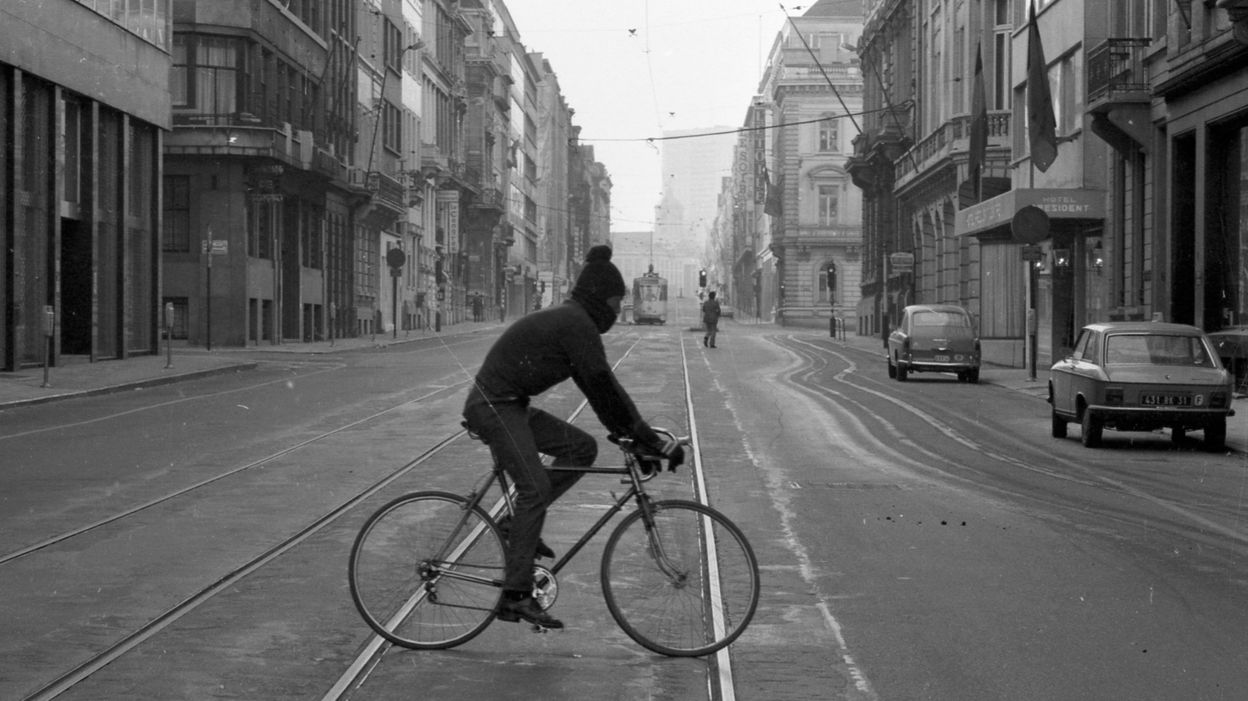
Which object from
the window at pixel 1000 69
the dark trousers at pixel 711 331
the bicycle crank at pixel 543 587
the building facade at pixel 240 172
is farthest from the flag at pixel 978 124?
the bicycle crank at pixel 543 587

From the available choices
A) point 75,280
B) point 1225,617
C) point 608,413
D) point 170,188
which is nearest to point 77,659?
point 608,413

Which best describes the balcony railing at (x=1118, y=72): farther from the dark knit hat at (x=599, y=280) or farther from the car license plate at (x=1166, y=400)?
the dark knit hat at (x=599, y=280)

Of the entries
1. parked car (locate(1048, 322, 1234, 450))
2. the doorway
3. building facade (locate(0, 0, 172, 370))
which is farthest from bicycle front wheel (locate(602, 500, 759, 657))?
the doorway

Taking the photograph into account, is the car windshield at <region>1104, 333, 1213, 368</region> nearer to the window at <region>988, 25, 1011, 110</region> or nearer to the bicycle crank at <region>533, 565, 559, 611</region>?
the bicycle crank at <region>533, 565, 559, 611</region>

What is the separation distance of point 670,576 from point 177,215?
44.5m

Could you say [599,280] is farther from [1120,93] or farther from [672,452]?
[1120,93]

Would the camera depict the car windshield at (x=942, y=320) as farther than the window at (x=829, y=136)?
No

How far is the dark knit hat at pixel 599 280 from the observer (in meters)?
7.39

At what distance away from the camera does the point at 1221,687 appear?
22.5ft

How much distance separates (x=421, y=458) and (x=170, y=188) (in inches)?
1393

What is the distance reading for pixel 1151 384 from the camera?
61.8 ft

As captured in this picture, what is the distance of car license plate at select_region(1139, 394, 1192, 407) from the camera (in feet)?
61.7

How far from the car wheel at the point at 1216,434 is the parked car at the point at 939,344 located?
15798 mm

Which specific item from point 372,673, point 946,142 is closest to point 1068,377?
point 372,673
